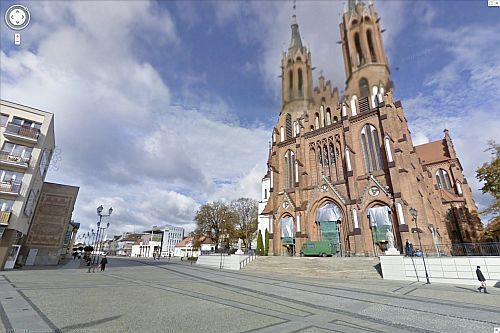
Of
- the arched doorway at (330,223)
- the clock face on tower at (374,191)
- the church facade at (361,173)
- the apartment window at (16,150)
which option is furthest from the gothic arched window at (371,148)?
the apartment window at (16,150)

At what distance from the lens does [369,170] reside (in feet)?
96.1

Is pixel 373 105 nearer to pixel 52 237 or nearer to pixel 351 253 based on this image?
pixel 351 253

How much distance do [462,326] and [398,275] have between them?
1166 cm

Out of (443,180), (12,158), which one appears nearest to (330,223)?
(443,180)

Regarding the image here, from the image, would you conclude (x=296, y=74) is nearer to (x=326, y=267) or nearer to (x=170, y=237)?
(x=326, y=267)

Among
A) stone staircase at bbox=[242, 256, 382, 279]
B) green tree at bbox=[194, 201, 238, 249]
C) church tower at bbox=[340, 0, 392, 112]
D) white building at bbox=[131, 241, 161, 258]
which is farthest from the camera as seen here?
white building at bbox=[131, 241, 161, 258]

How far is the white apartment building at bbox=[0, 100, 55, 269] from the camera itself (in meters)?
19.2

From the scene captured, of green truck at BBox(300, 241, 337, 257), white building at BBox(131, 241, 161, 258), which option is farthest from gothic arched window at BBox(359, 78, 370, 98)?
white building at BBox(131, 241, 161, 258)

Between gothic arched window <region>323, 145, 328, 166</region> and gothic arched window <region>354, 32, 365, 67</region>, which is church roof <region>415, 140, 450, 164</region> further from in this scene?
gothic arched window <region>323, 145, 328, 166</region>

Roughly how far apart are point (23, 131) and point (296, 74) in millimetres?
45674

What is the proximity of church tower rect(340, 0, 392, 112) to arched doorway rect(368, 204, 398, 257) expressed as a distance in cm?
1497

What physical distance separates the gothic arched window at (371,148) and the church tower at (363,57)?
14.3 feet

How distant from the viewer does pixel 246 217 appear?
56438 millimetres

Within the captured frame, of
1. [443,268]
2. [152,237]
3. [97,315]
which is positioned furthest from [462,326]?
[152,237]
